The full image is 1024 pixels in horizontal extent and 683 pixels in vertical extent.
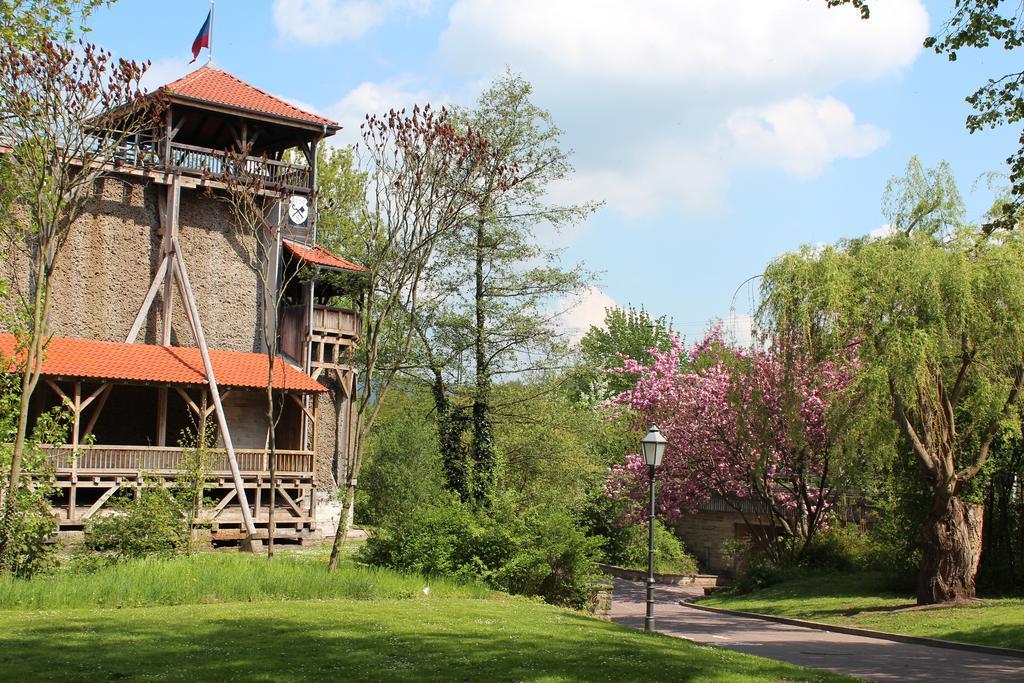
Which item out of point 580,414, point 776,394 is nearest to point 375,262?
point 580,414

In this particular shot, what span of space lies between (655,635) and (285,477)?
16698 mm

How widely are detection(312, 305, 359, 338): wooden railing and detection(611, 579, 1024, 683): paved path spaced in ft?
42.7

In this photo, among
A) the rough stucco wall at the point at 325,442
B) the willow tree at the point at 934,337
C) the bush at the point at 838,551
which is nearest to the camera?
the willow tree at the point at 934,337

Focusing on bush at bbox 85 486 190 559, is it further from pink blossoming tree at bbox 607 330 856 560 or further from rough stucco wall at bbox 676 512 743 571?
rough stucco wall at bbox 676 512 743 571

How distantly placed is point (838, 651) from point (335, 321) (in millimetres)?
20430

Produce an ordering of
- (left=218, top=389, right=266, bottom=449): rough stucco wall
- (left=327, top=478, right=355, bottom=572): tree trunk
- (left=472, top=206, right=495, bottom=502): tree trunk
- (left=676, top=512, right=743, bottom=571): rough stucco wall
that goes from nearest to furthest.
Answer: (left=327, top=478, right=355, bottom=572): tree trunk < (left=472, top=206, right=495, bottom=502): tree trunk < (left=218, top=389, right=266, bottom=449): rough stucco wall < (left=676, top=512, right=743, bottom=571): rough stucco wall

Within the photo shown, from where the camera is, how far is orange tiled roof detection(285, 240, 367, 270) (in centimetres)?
3102

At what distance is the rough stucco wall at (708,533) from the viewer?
128 ft

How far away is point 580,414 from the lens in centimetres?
2947

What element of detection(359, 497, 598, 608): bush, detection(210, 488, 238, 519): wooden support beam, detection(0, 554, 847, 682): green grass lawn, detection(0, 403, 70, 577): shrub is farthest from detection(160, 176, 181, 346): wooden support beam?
detection(0, 554, 847, 682): green grass lawn

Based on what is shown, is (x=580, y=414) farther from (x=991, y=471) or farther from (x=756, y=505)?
(x=991, y=471)

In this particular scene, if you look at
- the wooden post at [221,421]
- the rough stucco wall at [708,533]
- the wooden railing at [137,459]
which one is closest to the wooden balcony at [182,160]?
the wooden post at [221,421]

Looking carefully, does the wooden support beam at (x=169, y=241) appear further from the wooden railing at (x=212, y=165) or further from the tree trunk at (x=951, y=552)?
the tree trunk at (x=951, y=552)

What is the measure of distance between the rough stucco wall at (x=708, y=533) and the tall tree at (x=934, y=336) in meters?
17.3
